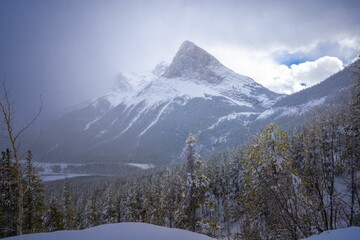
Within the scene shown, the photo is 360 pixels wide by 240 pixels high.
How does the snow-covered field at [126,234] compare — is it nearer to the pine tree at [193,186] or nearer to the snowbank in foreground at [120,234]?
the snowbank in foreground at [120,234]

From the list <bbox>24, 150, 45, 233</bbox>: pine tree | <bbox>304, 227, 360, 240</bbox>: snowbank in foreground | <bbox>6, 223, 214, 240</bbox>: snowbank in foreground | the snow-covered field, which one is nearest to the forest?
<bbox>24, 150, 45, 233</bbox>: pine tree

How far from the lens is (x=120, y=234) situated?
16.6ft

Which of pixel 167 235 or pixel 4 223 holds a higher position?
pixel 167 235

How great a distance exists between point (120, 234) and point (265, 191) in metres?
4.53

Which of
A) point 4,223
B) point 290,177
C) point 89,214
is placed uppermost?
point 290,177

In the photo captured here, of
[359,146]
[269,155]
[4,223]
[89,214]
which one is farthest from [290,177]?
[89,214]

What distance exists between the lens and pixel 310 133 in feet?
29.4

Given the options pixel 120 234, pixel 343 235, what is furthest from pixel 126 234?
pixel 343 235

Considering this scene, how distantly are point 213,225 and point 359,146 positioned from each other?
45.0 ft

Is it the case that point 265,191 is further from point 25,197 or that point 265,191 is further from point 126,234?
point 25,197

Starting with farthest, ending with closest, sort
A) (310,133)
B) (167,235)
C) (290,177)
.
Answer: (310,133) → (290,177) → (167,235)

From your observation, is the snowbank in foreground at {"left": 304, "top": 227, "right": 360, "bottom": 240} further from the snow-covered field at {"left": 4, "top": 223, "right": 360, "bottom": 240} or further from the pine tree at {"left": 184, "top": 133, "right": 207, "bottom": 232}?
the pine tree at {"left": 184, "top": 133, "right": 207, "bottom": 232}

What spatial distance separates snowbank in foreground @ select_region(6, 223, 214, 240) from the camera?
489 cm

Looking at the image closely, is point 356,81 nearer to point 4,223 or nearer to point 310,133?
point 310,133
